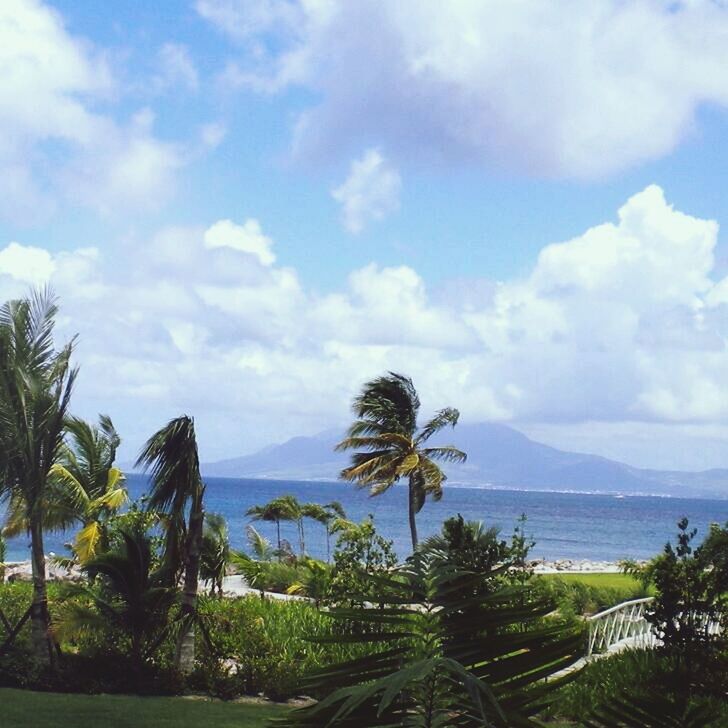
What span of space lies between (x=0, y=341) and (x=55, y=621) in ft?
15.9

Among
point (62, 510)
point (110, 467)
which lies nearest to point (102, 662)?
point (62, 510)

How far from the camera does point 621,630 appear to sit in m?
21.9

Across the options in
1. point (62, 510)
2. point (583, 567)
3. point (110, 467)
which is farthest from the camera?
point (583, 567)

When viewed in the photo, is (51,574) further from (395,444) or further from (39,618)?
(39,618)

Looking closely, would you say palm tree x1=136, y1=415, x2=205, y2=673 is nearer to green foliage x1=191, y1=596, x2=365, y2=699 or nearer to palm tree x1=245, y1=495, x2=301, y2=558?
green foliage x1=191, y1=596, x2=365, y2=699

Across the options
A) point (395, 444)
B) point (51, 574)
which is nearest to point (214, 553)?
point (395, 444)

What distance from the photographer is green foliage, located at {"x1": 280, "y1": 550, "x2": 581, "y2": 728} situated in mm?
1526

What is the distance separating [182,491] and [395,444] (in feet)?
50.4

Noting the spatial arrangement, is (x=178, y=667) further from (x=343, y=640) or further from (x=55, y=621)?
(x=343, y=640)

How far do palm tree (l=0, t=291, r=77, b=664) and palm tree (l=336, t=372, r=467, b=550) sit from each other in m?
13.9

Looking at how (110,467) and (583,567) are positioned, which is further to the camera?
(583,567)

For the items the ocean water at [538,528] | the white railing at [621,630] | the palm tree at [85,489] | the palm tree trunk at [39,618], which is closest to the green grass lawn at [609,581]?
the white railing at [621,630]

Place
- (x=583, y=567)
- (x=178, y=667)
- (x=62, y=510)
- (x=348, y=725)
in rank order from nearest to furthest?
(x=348, y=725) < (x=178, y=667) < (x=62, y=510) < (x=583, y=567)

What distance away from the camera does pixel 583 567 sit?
2630 inches
